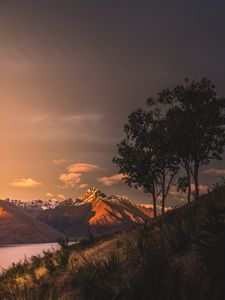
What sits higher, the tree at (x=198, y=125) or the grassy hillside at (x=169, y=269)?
the tree at (x=198, y=125)

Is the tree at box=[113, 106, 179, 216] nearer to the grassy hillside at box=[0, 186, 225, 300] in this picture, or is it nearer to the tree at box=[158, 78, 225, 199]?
the tree at box=[158, 78, 225, 199]

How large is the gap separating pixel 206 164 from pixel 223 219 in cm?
4427

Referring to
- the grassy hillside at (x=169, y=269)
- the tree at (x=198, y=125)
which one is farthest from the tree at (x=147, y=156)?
the grassy hillside at (x=169, y=269)

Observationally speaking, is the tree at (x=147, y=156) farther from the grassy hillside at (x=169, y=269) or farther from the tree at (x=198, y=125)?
the grassy hillside at (x=169, y=269)

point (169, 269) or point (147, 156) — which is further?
point (147, 156)

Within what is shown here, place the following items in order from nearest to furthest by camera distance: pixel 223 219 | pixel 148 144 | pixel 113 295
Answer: pixel 223 219
pixel 113 295
pixel 148 144

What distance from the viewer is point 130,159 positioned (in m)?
57.9

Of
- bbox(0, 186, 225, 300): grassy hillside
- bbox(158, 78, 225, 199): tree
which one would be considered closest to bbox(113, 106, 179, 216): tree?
bbox(158, 78, 225, 199): tree

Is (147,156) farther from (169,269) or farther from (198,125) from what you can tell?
(169,269)

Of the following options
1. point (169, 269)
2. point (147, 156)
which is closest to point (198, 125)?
point (147, 156)

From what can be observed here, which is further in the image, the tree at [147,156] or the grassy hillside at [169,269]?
the tree at [147,156]

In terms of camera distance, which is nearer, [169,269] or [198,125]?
[169,269]

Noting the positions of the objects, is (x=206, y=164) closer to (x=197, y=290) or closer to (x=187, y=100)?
(x=187, y=100)

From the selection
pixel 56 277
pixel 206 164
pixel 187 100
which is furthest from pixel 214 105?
pixel 56 277
